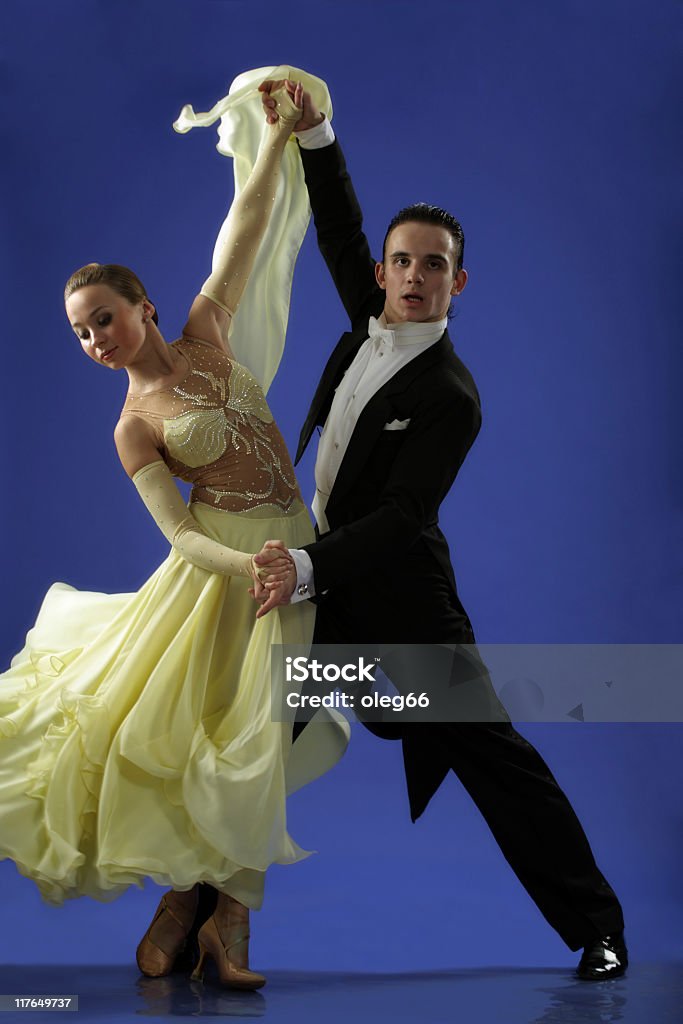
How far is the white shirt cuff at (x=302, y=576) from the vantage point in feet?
11.2

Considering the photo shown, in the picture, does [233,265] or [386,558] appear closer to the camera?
[386,558]

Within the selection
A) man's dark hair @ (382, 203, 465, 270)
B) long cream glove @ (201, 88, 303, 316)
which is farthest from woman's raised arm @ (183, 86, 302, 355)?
man's dark hair @ (382, 203, 465, 270)

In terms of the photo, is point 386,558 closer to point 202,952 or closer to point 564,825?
point 564,825

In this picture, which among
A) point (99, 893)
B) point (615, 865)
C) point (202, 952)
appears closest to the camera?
point (99, 893)

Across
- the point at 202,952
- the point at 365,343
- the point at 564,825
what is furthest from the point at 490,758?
the point at 365,343

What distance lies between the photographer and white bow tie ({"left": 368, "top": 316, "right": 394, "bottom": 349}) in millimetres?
3697

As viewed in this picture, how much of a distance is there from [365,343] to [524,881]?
1.44 meters

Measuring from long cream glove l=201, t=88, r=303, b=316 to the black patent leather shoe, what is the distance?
188 centimetres

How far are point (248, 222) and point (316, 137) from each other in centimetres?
28

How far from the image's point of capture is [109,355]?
3.55 m

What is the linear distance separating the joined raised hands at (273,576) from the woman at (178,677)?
0.02 metres

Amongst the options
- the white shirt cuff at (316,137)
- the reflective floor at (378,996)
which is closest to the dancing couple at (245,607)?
the white shirt cuff at (316,137)

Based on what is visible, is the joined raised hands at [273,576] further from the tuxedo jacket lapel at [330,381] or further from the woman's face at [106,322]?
the woman's face at [106,322]

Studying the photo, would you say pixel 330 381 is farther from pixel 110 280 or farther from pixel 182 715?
pixel 182 715
